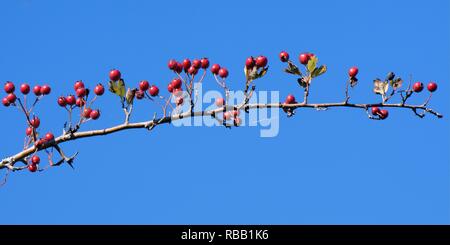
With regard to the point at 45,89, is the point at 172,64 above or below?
above

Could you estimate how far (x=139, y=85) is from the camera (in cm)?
517

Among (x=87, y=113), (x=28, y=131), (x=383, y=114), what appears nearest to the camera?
(x=87, y=113)

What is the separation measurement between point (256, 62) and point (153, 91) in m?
1.09

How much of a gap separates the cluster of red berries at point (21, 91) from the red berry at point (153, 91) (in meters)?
1.24

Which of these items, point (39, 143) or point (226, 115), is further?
point (39, 143)

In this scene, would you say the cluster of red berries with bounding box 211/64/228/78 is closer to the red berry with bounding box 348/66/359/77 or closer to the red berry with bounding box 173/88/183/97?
the red berry with bounding box 173/88/183/97

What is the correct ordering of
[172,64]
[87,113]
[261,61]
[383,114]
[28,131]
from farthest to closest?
[28,131] → [383,114] → [172,64] → [87,113] → [261,61]

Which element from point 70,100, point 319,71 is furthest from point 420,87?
point 70,100

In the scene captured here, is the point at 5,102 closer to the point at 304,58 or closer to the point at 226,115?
the point at 226,115

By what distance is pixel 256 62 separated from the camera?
4930mm

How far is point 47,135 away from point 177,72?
4.75 ft

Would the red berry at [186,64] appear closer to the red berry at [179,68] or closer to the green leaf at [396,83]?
the red berry at [179,68]
